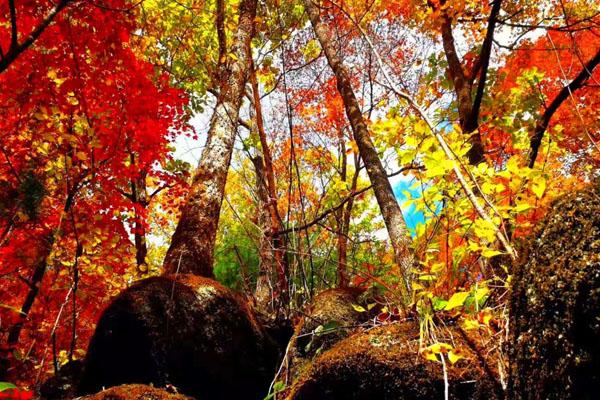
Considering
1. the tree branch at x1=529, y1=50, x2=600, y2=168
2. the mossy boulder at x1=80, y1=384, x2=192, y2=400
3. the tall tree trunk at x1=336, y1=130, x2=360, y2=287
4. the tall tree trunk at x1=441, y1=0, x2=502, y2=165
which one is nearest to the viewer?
the mossy boulder at x1=80, y1=384, x2=192, y2=400

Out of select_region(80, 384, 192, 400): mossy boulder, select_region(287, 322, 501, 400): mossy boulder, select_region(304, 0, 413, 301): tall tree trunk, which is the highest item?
select_region(304, 0, 413, 301): tall tree trunk

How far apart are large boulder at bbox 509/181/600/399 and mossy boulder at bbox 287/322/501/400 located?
467 millimetres

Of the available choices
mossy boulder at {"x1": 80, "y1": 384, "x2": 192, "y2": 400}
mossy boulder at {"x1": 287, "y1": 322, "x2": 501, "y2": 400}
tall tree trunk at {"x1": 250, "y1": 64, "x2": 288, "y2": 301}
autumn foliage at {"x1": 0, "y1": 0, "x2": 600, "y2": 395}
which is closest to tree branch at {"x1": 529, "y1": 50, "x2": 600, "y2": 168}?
autumn foliage at {"x1": 0, "y1": 0, "x2": 600, "y2": 395}

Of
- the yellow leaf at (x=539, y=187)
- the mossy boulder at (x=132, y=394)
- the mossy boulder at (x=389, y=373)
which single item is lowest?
the mossy boulder at (x=132, y=394)

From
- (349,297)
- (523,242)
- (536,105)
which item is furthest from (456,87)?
(523,242)

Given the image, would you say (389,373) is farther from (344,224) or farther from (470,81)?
(344,224)

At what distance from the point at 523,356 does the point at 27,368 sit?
8615 mm

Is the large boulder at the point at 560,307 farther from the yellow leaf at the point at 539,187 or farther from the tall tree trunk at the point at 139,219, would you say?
the tall tree trunk at the point at 139,219

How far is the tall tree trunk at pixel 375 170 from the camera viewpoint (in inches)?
110

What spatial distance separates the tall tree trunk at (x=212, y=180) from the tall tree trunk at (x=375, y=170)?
51.3 inches

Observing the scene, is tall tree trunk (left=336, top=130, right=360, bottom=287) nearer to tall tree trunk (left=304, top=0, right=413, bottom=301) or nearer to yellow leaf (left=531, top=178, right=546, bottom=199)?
tall tree trunk (left=304, top=0, right=413, bottom=301)

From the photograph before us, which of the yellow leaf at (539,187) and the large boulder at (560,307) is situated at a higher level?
the yellow leaf at (539,187)

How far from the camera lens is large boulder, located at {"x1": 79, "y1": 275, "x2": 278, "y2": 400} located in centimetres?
340

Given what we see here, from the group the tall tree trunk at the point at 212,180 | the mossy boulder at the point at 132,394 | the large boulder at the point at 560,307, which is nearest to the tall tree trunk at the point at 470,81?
the large boulder at the point at 560,307
